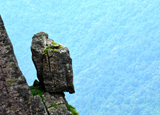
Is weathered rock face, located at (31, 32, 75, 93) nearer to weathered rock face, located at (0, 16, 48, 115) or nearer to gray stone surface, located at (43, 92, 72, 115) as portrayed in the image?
gray stone surface, located at (43, 92, 72, 115)

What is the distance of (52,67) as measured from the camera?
24656 mm

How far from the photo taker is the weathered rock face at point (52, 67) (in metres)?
24.6

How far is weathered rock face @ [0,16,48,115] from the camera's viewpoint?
1110 cm

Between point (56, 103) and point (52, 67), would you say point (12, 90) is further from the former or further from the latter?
point (52, 67)

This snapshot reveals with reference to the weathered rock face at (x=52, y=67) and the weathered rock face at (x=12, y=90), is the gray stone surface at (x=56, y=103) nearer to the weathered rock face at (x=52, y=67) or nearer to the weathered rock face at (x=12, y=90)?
the weathered rock face at (x=52, y=67)

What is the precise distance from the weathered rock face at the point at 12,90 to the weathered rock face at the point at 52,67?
42.5 feet

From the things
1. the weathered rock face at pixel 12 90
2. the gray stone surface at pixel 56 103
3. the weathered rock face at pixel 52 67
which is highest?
the weathered rock face at pixel 52 67

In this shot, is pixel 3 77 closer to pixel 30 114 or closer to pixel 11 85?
pixel 11 85

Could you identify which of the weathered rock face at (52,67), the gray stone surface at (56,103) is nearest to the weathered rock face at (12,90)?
the gray stone surface at (56,103)

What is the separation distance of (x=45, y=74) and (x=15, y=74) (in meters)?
13.1

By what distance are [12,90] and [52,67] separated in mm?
13395

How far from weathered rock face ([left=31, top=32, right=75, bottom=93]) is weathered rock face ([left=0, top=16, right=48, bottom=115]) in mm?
12958

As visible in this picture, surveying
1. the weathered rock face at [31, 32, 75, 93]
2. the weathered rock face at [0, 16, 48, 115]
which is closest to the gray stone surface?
the weathered rock face at [31, 32, 75, 93]

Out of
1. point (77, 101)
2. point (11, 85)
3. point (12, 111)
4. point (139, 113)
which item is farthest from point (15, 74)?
point (77, 101)
